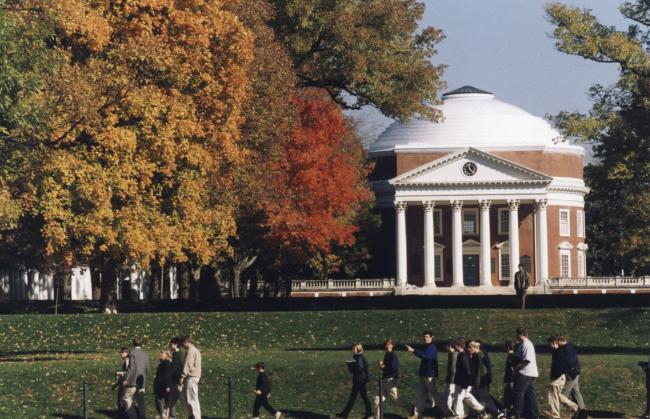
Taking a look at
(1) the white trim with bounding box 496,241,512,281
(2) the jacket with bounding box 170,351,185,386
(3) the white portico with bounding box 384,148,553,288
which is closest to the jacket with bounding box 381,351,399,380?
(2) the jacket with bounding box 170,351,185,386

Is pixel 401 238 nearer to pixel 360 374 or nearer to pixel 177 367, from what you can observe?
pixel 360 374

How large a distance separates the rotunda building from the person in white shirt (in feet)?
277

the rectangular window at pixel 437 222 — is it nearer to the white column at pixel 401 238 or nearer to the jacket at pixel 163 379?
the white column at pixel 401 238

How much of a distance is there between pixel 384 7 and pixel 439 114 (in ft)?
21.5

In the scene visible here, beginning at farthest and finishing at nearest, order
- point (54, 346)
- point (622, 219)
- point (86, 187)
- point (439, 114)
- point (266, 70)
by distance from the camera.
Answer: point (622, 219) → point (439, 114) → point (266, 70) → point (54, 346) → point (86, 187)

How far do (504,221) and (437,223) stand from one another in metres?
5.35

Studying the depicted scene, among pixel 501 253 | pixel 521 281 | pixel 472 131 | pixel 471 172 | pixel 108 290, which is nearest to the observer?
pixel 108 290

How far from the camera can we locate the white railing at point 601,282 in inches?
4277

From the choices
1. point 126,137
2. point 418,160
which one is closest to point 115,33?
point 126,137

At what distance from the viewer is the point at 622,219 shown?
11412 centimetres

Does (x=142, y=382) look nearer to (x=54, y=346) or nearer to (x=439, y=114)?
(x=54, y=346)

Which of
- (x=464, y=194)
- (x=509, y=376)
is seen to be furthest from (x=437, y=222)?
(x=509, y=376)

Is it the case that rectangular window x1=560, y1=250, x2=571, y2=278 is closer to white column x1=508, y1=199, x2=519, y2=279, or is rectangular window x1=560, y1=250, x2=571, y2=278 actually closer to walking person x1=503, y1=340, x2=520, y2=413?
white column x1=508, y1=199, x2=519, y2=279

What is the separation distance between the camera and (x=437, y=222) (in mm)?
126688
